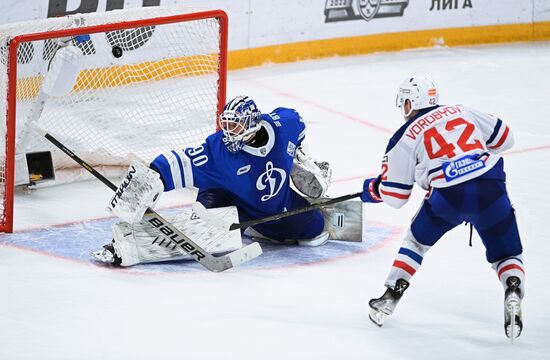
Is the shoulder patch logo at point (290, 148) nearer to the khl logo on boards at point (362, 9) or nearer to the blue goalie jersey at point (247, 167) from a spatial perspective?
the blue goalie jersey at point (247, 167)

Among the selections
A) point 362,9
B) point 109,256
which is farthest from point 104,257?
point 362,9

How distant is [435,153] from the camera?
12.0 feet

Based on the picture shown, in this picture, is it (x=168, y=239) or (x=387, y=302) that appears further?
(x=168, y=239)

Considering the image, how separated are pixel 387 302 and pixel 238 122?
92 cm

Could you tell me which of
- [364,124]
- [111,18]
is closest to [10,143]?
[111,18]

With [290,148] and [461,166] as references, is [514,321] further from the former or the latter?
[290,148]

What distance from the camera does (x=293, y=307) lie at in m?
3.99

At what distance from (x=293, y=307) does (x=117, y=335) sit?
667mm

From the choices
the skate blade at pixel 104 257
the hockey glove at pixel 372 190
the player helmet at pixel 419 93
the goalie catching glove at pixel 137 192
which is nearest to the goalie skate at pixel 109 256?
the skate blade at pixel 104 257

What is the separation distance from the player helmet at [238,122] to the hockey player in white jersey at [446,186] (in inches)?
27.2

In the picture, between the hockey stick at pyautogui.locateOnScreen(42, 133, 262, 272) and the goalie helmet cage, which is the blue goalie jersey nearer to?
the hockey stick at pyautogui.locateOnScreen(42, 133, 262, 272)

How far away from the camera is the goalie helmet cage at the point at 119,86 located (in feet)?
16.0

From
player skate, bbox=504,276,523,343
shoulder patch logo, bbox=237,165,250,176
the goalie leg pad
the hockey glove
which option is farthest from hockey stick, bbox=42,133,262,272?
player skate, bbox=504,276,523,343

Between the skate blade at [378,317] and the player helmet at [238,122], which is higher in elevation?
the player helmet at [238,122]
